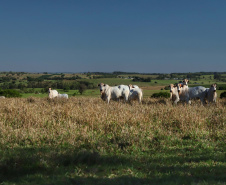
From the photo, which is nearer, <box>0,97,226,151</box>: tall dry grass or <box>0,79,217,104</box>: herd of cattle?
<box>0,97,226,151</box>: tall dry grass

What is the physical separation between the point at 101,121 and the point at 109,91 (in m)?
11.2

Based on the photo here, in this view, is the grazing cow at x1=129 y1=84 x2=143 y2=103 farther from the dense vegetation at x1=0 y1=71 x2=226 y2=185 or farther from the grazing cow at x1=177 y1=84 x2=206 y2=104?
the dense vegetation at x1=0 y1=71 x2=226 y2=185

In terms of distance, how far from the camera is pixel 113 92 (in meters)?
22.3

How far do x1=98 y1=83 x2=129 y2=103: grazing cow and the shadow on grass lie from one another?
47.0 feet

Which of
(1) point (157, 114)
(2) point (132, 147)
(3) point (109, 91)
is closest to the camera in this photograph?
(2) point (132, 147)

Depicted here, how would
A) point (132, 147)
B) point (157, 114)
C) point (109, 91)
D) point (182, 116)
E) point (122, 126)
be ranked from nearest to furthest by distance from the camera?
point (132, 147) → point (122, 126) → point (182, 116) → point (157, 114) → point (109, 91)

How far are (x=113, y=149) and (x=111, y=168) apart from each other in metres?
1.60

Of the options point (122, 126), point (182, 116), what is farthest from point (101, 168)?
point (182, 116)

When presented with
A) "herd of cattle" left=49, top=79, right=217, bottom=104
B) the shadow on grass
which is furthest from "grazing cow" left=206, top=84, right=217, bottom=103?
the shadow on grass

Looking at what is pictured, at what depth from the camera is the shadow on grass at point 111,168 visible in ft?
17.8

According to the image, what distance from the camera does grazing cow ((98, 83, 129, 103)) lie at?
21922mm

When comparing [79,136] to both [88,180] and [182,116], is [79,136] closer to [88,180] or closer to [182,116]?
[88,180]

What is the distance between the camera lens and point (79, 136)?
9.06 metres

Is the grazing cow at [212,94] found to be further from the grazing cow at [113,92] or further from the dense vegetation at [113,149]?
the dense vegetation at [113,149]
